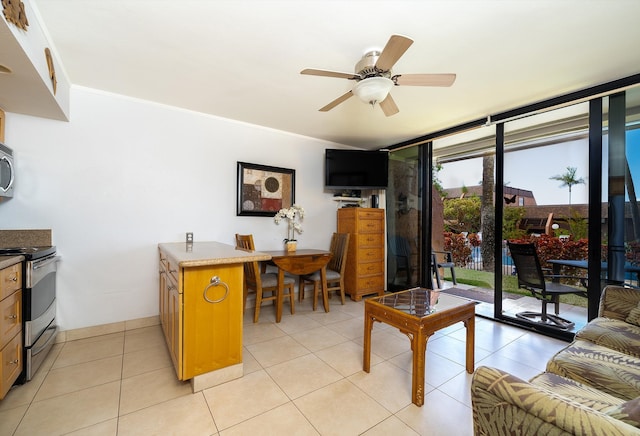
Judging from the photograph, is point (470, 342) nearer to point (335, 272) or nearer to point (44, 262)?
point (335, 272)

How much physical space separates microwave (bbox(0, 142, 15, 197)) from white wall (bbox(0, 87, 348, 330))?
0.19 meters

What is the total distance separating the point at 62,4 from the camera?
151 centimetres

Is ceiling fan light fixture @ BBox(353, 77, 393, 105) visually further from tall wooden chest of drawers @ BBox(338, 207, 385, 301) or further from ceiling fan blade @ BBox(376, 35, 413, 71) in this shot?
tall wooden chest of drawers @ BBox(338, 207, 385, 301)

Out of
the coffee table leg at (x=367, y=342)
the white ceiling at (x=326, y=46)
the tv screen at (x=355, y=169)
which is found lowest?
the coffee table leg at (x=367, y=342)

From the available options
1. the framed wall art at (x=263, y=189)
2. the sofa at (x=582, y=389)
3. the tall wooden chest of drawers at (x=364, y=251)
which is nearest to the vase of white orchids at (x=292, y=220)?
the framed wall art at (x=263, y=189)

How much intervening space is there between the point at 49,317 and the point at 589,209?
15.5ft

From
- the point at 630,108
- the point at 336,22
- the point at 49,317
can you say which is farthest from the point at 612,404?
the point at 49,317

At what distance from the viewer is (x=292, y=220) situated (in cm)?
364

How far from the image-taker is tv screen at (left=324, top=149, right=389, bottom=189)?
393 cm

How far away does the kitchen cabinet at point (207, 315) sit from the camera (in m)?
1.69

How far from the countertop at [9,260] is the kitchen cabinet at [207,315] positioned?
84 cm

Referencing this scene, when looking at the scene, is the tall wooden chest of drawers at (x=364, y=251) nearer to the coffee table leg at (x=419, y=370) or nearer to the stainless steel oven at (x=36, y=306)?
the coffee table leg at (x=419, y=370)

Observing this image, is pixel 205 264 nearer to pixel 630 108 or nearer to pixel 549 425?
pixel 549 425

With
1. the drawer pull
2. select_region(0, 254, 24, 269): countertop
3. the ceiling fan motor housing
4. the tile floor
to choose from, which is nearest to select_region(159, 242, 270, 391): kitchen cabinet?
the drawer pull
